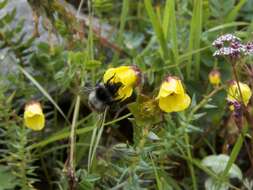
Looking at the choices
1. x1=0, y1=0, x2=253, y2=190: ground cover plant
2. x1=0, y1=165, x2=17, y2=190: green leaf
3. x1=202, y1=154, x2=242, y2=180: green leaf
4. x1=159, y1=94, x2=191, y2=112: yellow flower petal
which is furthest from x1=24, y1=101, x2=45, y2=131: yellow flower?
x1=202, y1=154, x2=242, y2=180: green leaf

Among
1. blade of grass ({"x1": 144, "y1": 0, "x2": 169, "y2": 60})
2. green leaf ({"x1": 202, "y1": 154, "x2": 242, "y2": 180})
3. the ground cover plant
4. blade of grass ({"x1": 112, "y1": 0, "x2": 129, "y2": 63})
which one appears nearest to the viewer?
the ground cover plant

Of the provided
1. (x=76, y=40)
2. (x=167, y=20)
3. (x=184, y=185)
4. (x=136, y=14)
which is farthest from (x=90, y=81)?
(x=136, y=14)

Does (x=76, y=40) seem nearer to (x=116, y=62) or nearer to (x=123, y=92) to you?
(x=116, y=62)

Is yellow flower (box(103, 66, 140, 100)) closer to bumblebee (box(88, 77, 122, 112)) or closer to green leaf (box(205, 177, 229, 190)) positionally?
bumblebee (box(88, 77, 122, 112))

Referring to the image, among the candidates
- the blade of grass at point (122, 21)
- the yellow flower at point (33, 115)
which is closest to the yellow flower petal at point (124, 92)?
the yellow flower at point (33, 115)

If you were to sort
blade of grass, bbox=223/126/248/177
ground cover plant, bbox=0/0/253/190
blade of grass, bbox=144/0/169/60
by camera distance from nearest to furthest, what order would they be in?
ground cover plant, bbox=0/0/253/190 → blade of grass, bbox=223/126/248/177 → blade of grass, bbox=144/0/169/60

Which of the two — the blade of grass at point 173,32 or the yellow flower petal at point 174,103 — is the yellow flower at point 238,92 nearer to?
the yellow flower petal at point 174,103

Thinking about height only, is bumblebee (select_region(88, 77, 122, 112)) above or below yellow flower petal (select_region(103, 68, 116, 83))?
below

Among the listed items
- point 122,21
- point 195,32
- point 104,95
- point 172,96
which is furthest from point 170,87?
point 122,21
